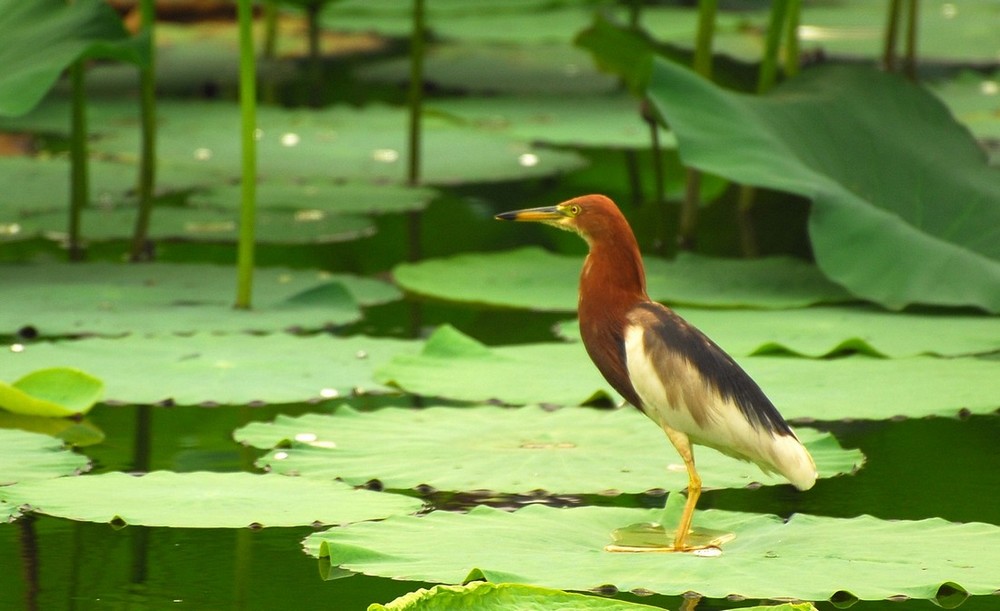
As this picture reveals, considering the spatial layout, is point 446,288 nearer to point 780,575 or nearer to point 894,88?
point 894,88

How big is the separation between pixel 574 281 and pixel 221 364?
1.45 m

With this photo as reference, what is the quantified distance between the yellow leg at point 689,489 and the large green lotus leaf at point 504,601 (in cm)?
35

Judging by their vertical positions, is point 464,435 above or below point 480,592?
below

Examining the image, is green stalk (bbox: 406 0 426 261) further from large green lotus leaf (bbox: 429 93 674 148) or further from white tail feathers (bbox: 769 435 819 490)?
white tail feathers (bbox: 769 435 819 490)

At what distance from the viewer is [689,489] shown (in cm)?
281

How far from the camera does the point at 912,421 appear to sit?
3955 millimetres

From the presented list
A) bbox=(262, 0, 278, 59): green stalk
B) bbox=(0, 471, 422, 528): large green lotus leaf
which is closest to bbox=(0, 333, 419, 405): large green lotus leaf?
bbox=(0, 471, 422, 528): large green lotus leaf

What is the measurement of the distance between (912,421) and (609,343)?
1.32 m

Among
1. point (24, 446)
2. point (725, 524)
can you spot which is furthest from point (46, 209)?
Result: point (725, 524)

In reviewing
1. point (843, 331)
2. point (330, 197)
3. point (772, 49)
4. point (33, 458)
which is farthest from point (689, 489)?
point (330, 197)

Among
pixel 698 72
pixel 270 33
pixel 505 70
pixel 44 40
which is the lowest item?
pixel 505 70

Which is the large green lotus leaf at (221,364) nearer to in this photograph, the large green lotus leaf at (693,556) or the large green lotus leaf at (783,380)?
the large green lotus leaf at (783,380)

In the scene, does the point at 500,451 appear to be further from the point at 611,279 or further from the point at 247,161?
the point at 247,161

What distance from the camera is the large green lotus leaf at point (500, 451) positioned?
3.21 meters
